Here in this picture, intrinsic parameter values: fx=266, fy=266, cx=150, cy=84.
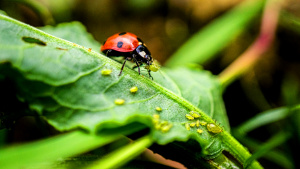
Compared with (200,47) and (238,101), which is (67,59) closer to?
(200,47)

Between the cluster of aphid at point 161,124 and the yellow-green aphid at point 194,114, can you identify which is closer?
the cluster of aphid at point 161,124

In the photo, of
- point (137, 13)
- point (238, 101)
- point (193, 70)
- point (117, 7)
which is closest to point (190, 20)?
point (137, 13)

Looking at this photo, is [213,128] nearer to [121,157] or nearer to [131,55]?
[121,157]

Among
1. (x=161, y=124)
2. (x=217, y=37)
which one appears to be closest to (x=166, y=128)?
(x=161, y=124)

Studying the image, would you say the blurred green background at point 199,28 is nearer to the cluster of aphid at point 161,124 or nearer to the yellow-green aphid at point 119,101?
the yellow-green aphid at point 119,101

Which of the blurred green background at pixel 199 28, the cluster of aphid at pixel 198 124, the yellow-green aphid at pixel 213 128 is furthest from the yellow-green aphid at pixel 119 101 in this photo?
the blurred green background at pixel 199 28
